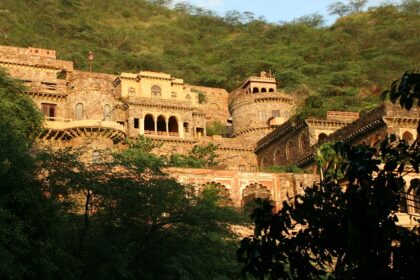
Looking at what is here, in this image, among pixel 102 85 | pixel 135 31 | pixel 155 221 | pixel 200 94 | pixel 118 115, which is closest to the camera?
pixel 155 221

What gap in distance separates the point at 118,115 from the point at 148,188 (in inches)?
1177

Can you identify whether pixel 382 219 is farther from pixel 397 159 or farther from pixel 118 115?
pixel 118 115

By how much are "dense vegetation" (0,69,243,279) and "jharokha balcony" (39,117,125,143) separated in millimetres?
20493

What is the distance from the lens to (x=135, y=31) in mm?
90125

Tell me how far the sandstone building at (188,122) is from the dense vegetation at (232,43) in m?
7.65

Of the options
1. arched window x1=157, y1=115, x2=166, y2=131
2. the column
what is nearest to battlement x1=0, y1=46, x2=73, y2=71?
arched window x1=157, y1=115, x2=166, y2=131

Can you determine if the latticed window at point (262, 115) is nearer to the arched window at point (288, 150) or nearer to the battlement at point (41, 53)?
the arched window at point (288, 150)

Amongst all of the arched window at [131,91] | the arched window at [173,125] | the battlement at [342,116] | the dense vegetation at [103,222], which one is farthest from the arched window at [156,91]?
the dense vegetation at [103,222]

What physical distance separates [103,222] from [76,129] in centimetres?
2347

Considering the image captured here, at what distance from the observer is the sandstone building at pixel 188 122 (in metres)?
38.8

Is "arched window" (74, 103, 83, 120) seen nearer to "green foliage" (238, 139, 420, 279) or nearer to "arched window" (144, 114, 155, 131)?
"arched window" (144, 114, 155, 131)

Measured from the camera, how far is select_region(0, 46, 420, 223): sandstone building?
1528 inches

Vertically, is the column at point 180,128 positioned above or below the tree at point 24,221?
above

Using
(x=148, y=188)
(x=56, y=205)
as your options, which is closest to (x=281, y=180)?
(x=148, y=188)
